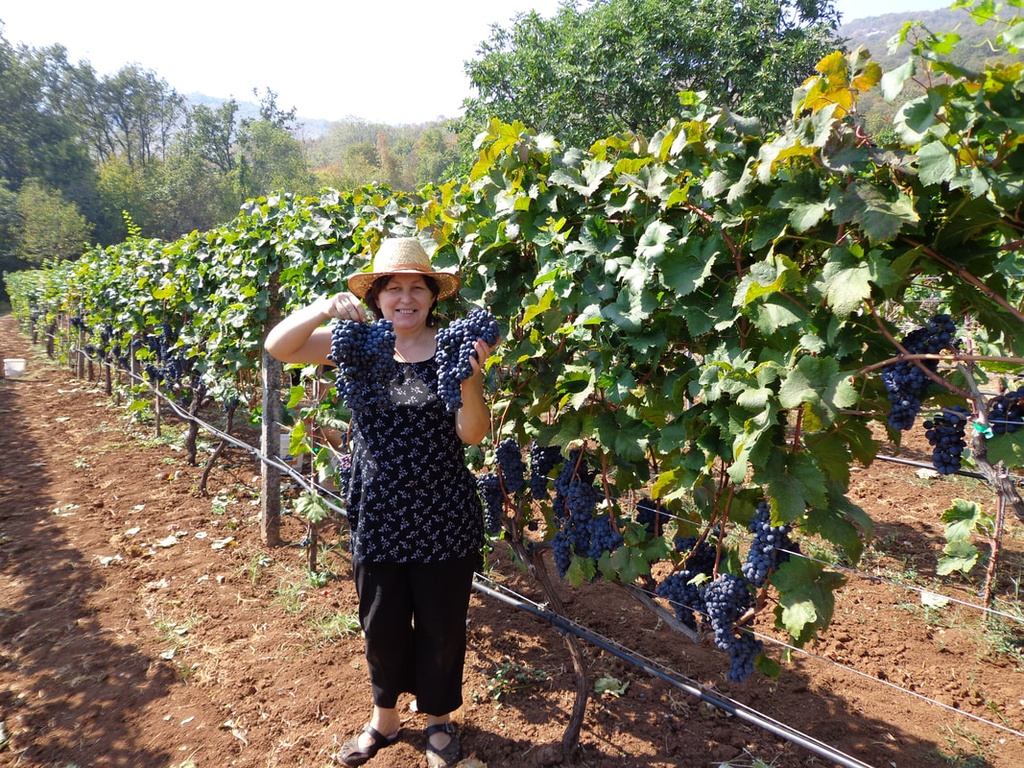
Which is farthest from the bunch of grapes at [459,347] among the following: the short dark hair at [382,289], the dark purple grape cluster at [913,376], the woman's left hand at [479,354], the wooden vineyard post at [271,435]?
the wooden vineyard post at [271,435]

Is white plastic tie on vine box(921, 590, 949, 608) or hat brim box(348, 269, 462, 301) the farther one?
white plastic tie on vine box(921, 590, 949, 608)

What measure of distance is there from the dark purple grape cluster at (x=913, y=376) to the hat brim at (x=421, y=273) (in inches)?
53.1

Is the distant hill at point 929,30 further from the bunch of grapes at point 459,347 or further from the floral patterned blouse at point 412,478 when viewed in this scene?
the floral patterned blouse at point 412,478

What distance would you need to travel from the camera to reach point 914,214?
1186 millimetres

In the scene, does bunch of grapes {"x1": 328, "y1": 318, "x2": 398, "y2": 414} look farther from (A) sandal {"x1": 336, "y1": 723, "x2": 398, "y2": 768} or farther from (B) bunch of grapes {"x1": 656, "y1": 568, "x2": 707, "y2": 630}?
(A) sandal {"x1": 336, "y1": 723, "x2": 398, "y2": 768}

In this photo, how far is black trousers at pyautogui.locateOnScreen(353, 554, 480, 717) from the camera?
223 centimetres

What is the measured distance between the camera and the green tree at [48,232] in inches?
1441

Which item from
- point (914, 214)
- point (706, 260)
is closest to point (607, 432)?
point (706, 260)

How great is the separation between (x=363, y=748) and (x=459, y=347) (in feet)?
5.66

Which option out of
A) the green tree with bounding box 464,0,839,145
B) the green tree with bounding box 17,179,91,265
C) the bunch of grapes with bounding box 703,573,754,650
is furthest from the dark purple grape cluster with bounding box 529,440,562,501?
the green tree with bounding box 17,179,91,265

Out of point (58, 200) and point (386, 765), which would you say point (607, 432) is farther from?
point (58, 200)

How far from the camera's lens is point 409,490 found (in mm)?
2162

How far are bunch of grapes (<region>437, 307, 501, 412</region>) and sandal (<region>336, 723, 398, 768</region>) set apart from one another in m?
1.51

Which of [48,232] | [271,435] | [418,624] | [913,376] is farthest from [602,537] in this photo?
[48,232]
